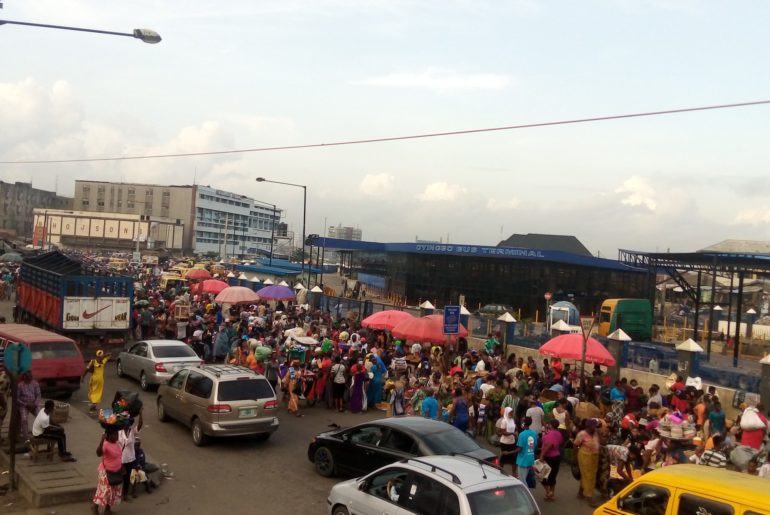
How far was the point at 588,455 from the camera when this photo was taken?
10.8 metres

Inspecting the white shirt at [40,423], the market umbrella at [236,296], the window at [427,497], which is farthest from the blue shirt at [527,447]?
the market umbrella at [236,296]

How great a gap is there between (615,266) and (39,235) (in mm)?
104984

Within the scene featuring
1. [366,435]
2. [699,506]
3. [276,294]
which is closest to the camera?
[699,506]

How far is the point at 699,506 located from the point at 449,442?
4123mm

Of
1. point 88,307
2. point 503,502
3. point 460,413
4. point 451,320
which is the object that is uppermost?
point 451,320

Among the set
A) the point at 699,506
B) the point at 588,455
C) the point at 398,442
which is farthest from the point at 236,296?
the point at 699,506

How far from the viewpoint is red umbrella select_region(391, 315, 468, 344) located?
66.3ft

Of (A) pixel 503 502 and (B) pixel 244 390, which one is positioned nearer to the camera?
(A) pixel 503 502

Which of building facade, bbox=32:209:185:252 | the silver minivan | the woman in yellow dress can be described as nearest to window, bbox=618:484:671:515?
the silver minivan

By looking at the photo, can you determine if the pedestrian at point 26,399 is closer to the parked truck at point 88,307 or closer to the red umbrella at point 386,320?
the parked truck at point 88,307

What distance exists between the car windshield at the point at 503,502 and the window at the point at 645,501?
1.04m

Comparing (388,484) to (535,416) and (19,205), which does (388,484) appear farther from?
(19,205)

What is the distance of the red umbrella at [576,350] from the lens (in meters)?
17.2

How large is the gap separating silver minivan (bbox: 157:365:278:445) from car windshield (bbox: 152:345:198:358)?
181 inches
